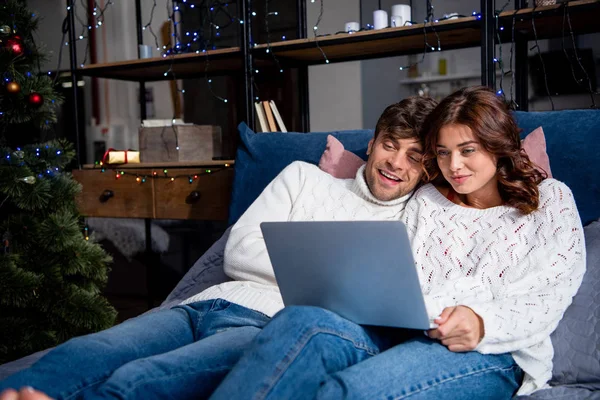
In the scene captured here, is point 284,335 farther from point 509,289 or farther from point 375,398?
point 509,289

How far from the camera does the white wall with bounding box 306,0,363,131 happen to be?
3.60 meters

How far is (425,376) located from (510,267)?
1.17ft

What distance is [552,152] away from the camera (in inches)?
61.3

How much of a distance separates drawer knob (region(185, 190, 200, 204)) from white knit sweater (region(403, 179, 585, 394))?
1.19 meters

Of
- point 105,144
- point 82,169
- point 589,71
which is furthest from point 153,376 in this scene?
point 105,144

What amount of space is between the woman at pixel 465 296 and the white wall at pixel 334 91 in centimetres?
217

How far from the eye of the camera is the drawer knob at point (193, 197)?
2469 millimetres

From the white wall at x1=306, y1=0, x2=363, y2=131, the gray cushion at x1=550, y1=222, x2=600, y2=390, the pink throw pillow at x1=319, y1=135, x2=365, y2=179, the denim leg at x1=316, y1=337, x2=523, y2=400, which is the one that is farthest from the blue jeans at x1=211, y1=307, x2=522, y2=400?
the white wall at x1=306, y1=0, x2=363, y2=131

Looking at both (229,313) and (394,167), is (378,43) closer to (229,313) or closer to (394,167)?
(394,167)

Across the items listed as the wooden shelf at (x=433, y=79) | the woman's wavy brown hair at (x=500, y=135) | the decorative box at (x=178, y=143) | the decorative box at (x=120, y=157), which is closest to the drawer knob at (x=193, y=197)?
the decorative box at (x=178, y=143)

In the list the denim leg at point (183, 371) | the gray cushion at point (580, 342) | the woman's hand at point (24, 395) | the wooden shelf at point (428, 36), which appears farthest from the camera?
the wooden shelf at point (428, 36)

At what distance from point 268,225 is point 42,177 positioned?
5.25 ft

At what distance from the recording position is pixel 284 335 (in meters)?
1.05

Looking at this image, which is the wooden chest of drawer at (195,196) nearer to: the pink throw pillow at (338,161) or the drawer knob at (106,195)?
the drawer knob at (106,195)
